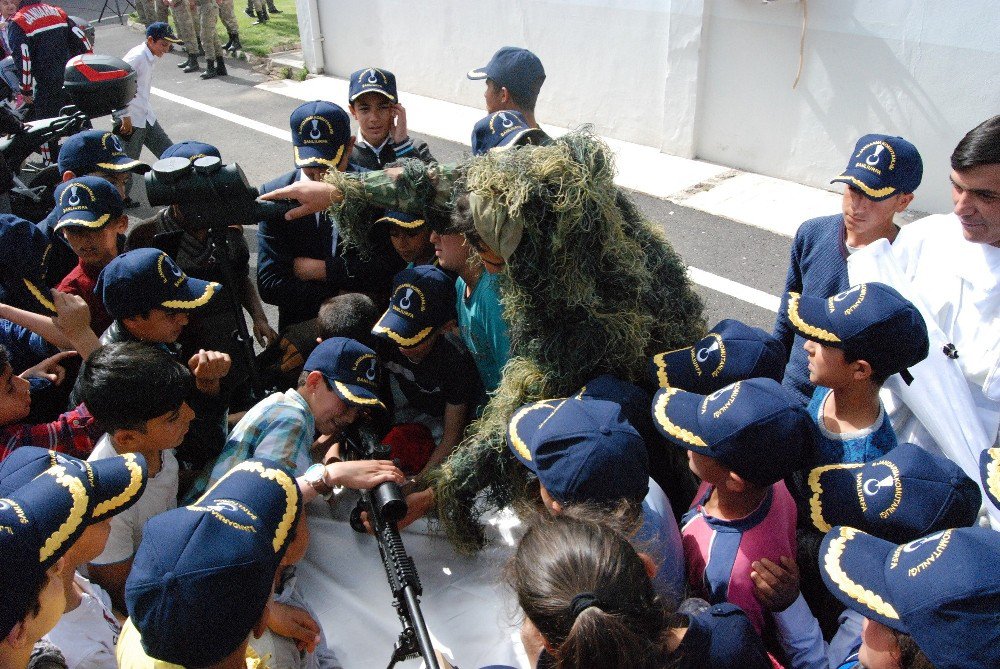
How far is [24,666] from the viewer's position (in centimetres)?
157

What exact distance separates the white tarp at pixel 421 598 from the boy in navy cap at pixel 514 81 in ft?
8.13

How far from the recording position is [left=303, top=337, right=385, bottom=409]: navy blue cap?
8.38ft

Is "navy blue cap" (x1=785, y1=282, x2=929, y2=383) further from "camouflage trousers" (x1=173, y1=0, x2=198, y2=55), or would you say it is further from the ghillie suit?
"camouflage trousers" (x1=173, y1=0, x2=198, y2=55)

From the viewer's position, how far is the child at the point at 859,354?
214 cm

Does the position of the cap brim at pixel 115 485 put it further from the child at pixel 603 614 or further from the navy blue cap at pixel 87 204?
the navy blue cap at pixel 87 204

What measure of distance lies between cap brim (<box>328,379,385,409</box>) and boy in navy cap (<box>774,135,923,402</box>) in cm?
146

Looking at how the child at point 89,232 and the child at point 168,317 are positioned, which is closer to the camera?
the child at point 168,317

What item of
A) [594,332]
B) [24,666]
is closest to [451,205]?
[594,332]

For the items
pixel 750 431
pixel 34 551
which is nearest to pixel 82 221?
pixel 34 551

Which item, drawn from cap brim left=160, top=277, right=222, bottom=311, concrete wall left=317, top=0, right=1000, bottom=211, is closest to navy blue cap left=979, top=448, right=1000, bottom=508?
cap brim left=160, top=277, right=222, bottom=311

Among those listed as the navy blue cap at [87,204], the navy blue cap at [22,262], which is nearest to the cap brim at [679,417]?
the navy blue cap at [22,262]

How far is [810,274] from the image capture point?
3014mm

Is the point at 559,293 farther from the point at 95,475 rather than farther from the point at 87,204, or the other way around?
the point at 87,204

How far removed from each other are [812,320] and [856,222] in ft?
2.92
